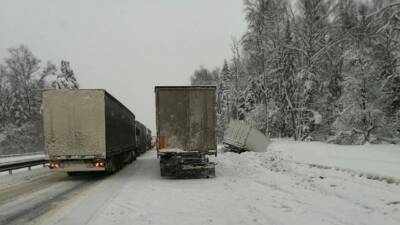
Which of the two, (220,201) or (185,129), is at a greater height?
(185,129)

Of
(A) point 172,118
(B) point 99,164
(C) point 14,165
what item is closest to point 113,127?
(B) point 99,164

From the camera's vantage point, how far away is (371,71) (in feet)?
122

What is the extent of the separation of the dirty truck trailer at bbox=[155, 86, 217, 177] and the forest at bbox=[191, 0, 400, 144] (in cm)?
1245

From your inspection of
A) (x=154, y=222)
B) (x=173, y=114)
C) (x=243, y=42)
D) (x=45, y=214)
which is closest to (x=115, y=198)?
(x=45, y=214)

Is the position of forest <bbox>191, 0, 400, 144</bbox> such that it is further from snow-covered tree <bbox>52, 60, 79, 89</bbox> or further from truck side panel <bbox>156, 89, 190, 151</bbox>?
snow-covered tree <bbox>52, 60, 79, 89</bbox>

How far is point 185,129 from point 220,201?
702 centimetres

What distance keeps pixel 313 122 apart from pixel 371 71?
9.94m

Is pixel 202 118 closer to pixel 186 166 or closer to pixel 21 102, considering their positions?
pixel 186 166

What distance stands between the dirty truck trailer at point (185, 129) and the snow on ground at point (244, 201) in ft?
2.90

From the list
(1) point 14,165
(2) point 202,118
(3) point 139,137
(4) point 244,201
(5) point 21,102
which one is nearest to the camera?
(4) point 244,201

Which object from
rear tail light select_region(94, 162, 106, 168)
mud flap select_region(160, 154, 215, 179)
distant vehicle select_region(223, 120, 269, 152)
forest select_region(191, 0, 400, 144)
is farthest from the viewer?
forest select_region(191, 0, 400, 144)

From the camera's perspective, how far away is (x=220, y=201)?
12.0m

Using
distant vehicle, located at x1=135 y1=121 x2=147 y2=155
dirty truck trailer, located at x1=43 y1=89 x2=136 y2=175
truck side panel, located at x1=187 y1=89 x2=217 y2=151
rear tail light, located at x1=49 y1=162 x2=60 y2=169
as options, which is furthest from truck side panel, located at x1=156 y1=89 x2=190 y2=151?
distant vehicle, located at x1=135 y1=121 x2=147 y2=155

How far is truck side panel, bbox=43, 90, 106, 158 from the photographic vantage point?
61.7 feet
